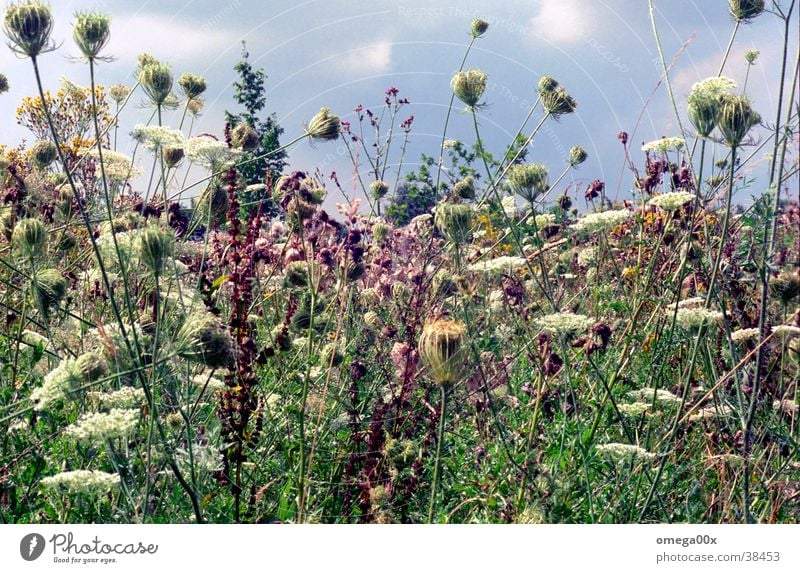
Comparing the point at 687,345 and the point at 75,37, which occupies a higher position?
the point at 75,37

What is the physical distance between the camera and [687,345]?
3.34 meters

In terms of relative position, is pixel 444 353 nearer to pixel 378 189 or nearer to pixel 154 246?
pixel 154 246

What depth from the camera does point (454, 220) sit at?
2.46 metres

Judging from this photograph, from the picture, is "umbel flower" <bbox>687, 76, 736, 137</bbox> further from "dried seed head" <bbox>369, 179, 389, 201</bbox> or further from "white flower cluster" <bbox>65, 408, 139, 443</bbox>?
"dried seed head" <bbox>369, 179, 389, 201</bbox>

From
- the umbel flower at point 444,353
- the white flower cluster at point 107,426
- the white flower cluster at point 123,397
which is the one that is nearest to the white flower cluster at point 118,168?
the white flower cluster at point 123,397

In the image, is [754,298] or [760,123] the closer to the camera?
[760,123]

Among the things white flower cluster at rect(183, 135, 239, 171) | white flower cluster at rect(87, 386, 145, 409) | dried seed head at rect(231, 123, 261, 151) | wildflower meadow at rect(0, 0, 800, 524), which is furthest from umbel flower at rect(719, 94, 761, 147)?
dried seed head at rect(231, 123, 261, 151)

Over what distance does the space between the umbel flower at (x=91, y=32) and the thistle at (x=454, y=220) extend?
1093 mm

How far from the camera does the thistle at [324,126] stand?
10.1ft

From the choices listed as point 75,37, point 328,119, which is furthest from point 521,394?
point 75,37

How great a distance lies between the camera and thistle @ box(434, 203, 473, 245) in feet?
8.03

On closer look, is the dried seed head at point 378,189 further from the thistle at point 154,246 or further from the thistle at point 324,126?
the thistle at point 154,246
